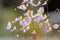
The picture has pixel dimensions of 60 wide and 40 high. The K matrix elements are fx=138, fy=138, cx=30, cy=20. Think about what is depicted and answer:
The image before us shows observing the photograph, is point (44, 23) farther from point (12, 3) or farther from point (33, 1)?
point (12, 3)

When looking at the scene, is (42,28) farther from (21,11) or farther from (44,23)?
(21,11)

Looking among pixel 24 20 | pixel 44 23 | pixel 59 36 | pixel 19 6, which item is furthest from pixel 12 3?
pixel 59 36

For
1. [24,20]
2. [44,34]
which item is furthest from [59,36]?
[24,20]

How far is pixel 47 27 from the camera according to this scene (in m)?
1.27

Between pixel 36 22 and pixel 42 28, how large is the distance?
0.25ft

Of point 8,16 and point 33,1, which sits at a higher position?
point 33,1

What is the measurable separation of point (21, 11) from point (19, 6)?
2.0 inches

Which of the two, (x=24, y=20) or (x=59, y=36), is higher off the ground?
(x=24, y=20)

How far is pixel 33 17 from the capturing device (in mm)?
1267

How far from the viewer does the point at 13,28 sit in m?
1.29

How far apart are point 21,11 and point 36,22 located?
0.57 feet

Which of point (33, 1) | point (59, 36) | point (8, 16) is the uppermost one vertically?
point (33, 1)

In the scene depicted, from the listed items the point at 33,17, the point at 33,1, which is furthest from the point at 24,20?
the point at 33,1

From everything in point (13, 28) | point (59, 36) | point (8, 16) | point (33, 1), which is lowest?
point (59, 36)
